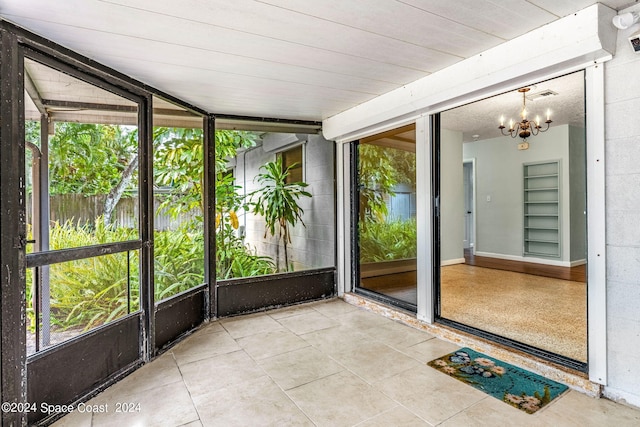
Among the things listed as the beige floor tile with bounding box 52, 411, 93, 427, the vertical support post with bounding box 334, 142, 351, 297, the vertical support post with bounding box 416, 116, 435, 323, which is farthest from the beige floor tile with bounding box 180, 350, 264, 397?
the vertical support post with bounding box 334, 142, 351, 297

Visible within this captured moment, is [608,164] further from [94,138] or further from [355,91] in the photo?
[94,138]

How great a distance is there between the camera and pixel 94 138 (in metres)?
2.21

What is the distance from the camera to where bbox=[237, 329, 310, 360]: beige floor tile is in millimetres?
2617

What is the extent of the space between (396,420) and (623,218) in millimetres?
1611

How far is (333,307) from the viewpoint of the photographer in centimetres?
375

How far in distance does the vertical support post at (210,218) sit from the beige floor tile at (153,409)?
1254mm

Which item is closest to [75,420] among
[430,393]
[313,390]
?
[313,390]

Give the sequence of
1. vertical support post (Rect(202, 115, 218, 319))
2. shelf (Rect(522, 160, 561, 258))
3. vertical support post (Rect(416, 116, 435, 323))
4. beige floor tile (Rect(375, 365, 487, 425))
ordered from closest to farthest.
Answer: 1. beige floor tile (Rect(375, 365, 487, 425))
2. vertical support post (Rect(416, 116, 435, 323))
3. vertical support post (Rect(202, 115, 218, 319))
4. shelf (Rect(522, 160, 561, 258))

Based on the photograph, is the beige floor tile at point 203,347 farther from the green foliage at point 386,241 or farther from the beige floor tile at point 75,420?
the green foliage at point 386,241

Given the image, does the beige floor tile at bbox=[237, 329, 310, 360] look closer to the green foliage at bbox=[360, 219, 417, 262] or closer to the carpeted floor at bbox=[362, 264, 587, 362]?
the carpeted floor at bbox=[362, 264, 587, 362]

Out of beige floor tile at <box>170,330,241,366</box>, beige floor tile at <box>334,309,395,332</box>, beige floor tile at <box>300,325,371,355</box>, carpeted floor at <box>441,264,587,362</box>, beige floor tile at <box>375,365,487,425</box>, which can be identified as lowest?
beige floor tile at <box>375,365,487,425</box>

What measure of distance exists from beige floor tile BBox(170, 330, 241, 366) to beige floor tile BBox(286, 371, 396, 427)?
849 millimetres

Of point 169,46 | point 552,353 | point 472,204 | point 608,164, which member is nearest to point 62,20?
point 169,46

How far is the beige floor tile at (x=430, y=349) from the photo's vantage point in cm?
250
